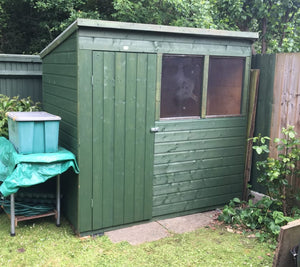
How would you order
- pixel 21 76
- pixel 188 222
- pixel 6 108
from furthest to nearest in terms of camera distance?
pixel 21 76, pixel 6 108, pixel 188 222

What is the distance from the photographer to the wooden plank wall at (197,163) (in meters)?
4.09

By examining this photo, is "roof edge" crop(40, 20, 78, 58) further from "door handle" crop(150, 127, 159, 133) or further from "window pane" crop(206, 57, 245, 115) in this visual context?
"window pane" crop(206, 57, 245, 115)

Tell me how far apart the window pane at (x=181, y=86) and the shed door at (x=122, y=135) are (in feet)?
0.58

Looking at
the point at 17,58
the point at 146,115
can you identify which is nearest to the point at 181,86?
the point at 146,115

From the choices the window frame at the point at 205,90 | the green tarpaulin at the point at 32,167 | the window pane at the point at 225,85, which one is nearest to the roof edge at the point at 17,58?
the green tarpaulin at the point at 32,167

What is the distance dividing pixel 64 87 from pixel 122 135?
33.2 inches

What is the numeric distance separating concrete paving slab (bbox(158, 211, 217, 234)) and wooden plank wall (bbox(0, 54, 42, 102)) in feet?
10.1

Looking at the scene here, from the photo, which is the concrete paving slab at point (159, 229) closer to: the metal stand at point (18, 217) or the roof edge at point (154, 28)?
the metal stand at point (18, 217)

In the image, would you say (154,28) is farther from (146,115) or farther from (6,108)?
(6,108)

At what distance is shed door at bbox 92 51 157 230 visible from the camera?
3.60 meters

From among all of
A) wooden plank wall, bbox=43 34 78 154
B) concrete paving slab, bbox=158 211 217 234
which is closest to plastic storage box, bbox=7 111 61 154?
wooden plank wall, bbox=43 34 78 154

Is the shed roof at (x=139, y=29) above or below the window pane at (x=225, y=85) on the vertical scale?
above

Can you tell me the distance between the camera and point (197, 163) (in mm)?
4320

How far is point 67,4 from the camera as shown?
8195 millimetres
